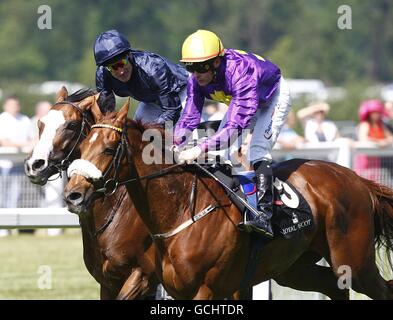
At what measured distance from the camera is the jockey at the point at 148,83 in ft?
23.3

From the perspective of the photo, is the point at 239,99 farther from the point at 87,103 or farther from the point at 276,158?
the point at 276,158

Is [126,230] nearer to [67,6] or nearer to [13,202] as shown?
A: [13,202]

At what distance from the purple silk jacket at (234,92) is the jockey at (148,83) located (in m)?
0.55

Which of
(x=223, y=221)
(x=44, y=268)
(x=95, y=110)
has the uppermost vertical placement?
(x=95, y=110)

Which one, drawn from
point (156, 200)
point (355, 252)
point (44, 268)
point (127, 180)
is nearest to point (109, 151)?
point (127, 180)

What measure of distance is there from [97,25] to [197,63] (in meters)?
48.8

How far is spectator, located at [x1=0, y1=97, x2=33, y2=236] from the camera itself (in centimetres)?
1088

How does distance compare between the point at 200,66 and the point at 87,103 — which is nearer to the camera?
the point at 200,66

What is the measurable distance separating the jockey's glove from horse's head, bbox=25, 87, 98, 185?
919 mm

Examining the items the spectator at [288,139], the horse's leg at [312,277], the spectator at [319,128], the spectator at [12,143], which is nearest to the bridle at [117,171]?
the horse's leg at [312,277]

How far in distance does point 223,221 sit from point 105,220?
0.94 meters

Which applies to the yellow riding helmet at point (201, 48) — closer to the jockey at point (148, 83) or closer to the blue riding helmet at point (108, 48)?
the blue riding helmet at point (108, 48)

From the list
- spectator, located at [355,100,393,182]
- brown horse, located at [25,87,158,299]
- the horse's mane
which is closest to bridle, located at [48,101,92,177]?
brown horse, located at [25,87,158,299]

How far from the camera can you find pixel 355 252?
6832 millimetres
